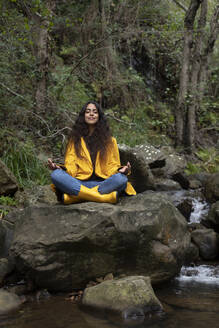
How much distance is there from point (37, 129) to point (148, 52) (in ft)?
25.4

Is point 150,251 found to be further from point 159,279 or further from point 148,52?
point 148,52

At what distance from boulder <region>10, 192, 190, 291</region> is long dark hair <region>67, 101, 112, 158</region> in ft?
2.69

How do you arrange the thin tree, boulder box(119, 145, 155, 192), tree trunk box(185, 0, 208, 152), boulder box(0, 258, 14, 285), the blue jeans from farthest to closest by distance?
1. tree trunk box(185, 0, 208, 152)
2. the thin tree
3. boulder box(119, 145, 155, 192)
4. the blue jeans
5. boulder box(0, 258, 14, 285)

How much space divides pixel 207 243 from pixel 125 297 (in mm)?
2892

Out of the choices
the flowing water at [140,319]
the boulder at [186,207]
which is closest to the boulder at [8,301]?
the flowing water at [140,319]

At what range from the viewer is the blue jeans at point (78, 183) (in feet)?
13.7

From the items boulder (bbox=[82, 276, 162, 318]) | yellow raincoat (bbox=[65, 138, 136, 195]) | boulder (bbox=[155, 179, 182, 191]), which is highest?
yellow raincoat (bbox=[65, 138, 136, 195])

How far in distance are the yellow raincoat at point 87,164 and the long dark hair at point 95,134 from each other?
6cm

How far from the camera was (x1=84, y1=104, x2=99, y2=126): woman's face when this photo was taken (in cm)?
463

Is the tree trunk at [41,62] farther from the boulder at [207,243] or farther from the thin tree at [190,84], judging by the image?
the thin tree at [190,84]

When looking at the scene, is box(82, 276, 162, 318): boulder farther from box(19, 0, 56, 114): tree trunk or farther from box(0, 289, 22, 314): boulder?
box(19, 0, 56, 114): tree trunk

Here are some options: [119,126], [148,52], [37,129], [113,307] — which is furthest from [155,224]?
[148,52]

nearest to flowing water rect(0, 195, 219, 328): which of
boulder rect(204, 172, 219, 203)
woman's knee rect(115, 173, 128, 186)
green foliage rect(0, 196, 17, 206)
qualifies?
woman's knee rect(115, 173, 128, 186)

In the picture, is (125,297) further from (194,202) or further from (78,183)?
(194,202)
